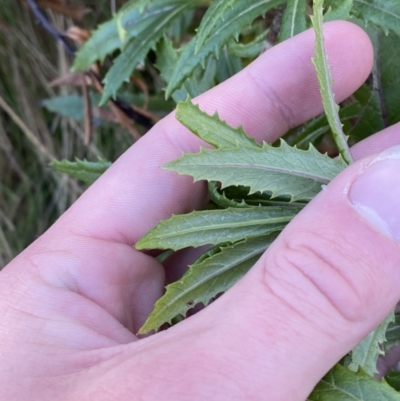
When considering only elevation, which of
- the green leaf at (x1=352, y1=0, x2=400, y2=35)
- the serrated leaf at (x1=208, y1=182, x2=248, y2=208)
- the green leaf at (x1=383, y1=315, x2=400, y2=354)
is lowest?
the green leaf at (x1=383, y1=315, x2=400, y2=354)

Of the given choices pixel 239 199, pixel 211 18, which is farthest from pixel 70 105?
pixel 239 199

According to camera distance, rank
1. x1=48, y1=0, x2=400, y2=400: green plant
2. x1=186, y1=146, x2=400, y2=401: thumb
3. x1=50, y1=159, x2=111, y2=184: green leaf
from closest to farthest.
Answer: x1=186, y1=146, x2=400, y2=401: thumb
x1=48, y1=0, x2=400, y2=400: green plant
x1=50, y1=159, x2=111, y2=184: green leaf

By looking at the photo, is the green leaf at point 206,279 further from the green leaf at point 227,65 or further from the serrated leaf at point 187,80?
the green leaf at point 227,65

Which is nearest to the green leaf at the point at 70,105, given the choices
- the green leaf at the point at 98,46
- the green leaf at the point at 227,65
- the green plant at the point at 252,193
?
the green leaf at the point at 98,46

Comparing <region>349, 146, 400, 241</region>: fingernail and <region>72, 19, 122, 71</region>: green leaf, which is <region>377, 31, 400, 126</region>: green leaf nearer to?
<region>349, 146, 400, 241</region>: fingernail

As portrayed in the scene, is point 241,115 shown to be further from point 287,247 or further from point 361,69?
point 287,247

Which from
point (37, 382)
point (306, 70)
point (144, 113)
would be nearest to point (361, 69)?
point (306, 70)

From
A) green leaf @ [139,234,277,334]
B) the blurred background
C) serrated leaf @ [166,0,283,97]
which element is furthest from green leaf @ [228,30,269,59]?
the blurred background
